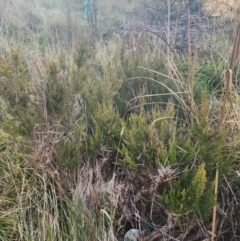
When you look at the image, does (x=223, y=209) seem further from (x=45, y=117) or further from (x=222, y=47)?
(x=222, y=47)

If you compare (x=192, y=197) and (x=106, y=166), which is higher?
(x=192, y=197)

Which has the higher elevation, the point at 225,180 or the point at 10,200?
the point at 225,180

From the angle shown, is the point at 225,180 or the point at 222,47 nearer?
the point at 225,180

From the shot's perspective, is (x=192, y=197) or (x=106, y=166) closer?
(x=192, y=197)

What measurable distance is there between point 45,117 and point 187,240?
91 centimetres

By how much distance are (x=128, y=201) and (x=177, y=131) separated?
0.42 m

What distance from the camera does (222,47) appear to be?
119 inches

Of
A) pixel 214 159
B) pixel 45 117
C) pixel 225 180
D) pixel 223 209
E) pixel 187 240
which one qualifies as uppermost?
pixel 45 117

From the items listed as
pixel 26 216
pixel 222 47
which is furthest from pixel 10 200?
pixel 222 47

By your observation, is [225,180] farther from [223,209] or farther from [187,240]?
[187,240]

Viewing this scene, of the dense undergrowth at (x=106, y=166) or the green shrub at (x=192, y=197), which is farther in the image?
the dense undergrowth at (x=106, y=166)

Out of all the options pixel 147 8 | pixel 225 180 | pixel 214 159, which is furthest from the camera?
pixel 147 8

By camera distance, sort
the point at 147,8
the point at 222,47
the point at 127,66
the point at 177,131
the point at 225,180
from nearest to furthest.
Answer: the point at 225,180 → the point at 177,131 → the point at 127,66 → the point at 222,47 → the point at 147,8

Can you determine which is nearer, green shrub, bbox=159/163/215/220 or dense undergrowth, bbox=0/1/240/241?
green shrub, bbox=159/163/215/220
